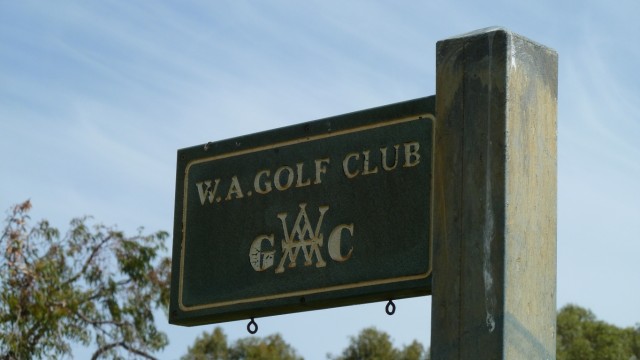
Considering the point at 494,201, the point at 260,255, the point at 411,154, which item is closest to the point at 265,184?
the point at 260,255

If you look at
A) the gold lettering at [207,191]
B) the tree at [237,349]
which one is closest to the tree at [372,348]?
the tree at [237,349]

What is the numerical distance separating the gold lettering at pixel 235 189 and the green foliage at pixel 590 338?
29.2 meters

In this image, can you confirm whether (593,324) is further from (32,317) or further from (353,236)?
(353,236)

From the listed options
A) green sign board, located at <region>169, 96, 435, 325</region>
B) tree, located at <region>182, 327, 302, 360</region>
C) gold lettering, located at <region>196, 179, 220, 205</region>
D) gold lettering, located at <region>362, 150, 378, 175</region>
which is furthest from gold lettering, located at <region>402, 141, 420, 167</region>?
tree, located at <region>182, 327, 302, 360</region>

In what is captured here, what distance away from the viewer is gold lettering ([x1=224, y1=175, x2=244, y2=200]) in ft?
13.9

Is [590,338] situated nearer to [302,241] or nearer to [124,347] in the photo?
[124,347]

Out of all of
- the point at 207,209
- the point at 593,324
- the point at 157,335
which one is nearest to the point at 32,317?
the point at 157,335

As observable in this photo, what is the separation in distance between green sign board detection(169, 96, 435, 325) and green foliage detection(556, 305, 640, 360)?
29190 millimetres

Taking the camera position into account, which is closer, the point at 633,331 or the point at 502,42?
the point at 502,42

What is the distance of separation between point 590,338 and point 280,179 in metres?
31.9

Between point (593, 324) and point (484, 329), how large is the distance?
33250 millimetres

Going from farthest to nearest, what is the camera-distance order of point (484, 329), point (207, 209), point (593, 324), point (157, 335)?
point (593, 324) → point (157, 335) → point (207, 209) → point (484, 329)

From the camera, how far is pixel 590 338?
115 ft

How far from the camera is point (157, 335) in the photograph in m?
17.6
